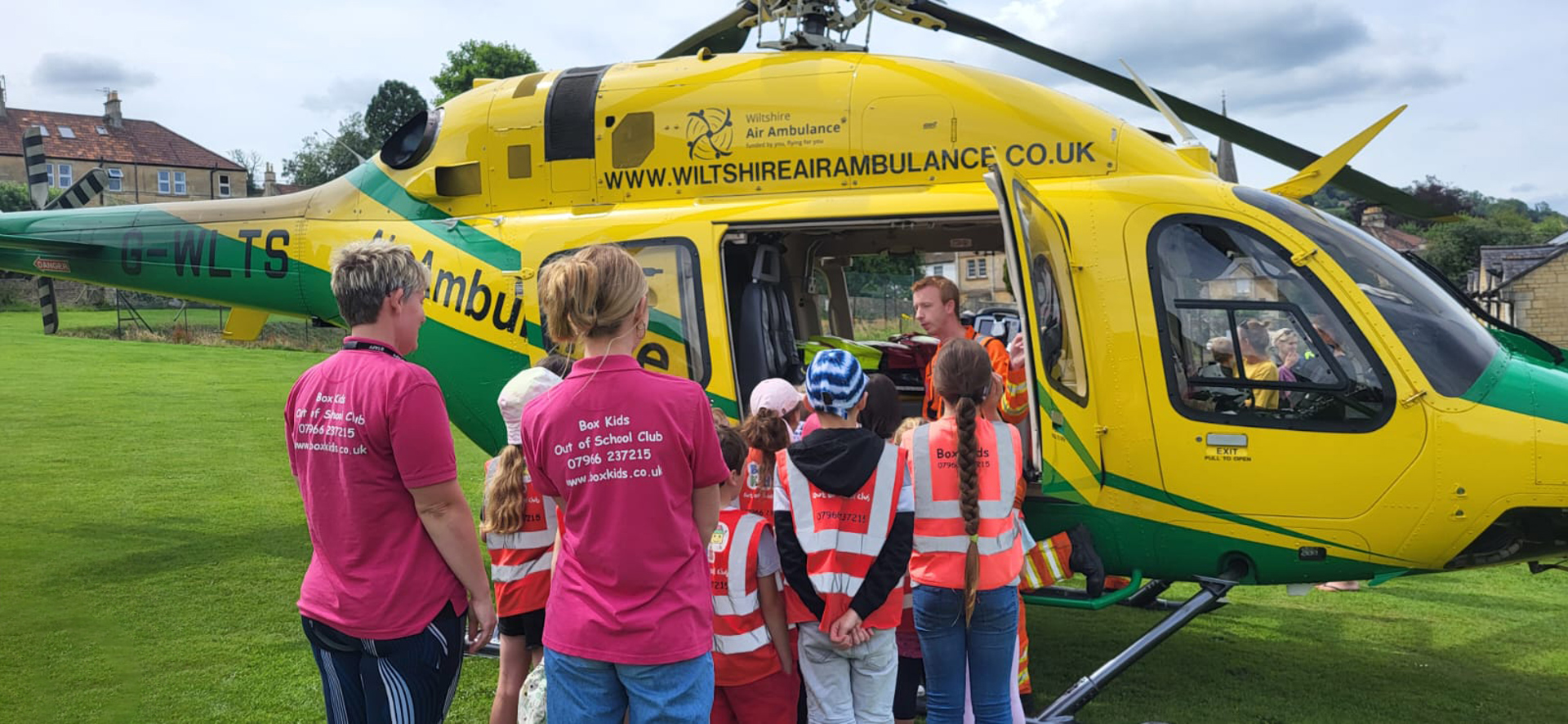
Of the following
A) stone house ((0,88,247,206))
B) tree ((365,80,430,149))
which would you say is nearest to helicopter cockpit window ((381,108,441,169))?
stone house ((0,88,247,206))

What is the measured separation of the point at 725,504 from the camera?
3.43 m

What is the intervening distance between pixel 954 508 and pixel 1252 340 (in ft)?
6.27

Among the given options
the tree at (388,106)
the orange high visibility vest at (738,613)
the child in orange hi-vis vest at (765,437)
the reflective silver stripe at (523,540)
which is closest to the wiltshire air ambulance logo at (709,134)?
the child in orange hi-vis vest at (765,437)

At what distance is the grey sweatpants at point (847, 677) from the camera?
3.39 m

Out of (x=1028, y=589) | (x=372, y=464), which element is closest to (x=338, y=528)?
(x=372, y=464)

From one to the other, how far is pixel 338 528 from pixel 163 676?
142 inches

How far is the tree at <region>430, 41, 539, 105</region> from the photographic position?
4534 cm

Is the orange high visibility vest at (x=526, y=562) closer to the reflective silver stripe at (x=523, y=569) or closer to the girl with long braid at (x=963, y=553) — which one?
the reflective silver stripe at (x=523, y=569)

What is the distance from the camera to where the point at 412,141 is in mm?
6574

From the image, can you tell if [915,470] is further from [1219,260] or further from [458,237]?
[458,237]

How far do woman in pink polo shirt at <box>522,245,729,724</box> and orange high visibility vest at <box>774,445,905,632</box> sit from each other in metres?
0.82

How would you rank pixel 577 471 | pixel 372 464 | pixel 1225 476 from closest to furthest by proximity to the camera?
pixel 577 471 → pixel 372 464 → pixel 1225 476

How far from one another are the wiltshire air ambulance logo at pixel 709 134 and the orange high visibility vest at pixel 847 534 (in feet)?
9.69

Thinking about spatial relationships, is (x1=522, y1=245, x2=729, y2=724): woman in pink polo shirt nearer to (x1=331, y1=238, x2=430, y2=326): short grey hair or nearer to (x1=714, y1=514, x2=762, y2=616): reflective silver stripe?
(x1=331, y1=238, x2=430, y2=326): short grey hair
